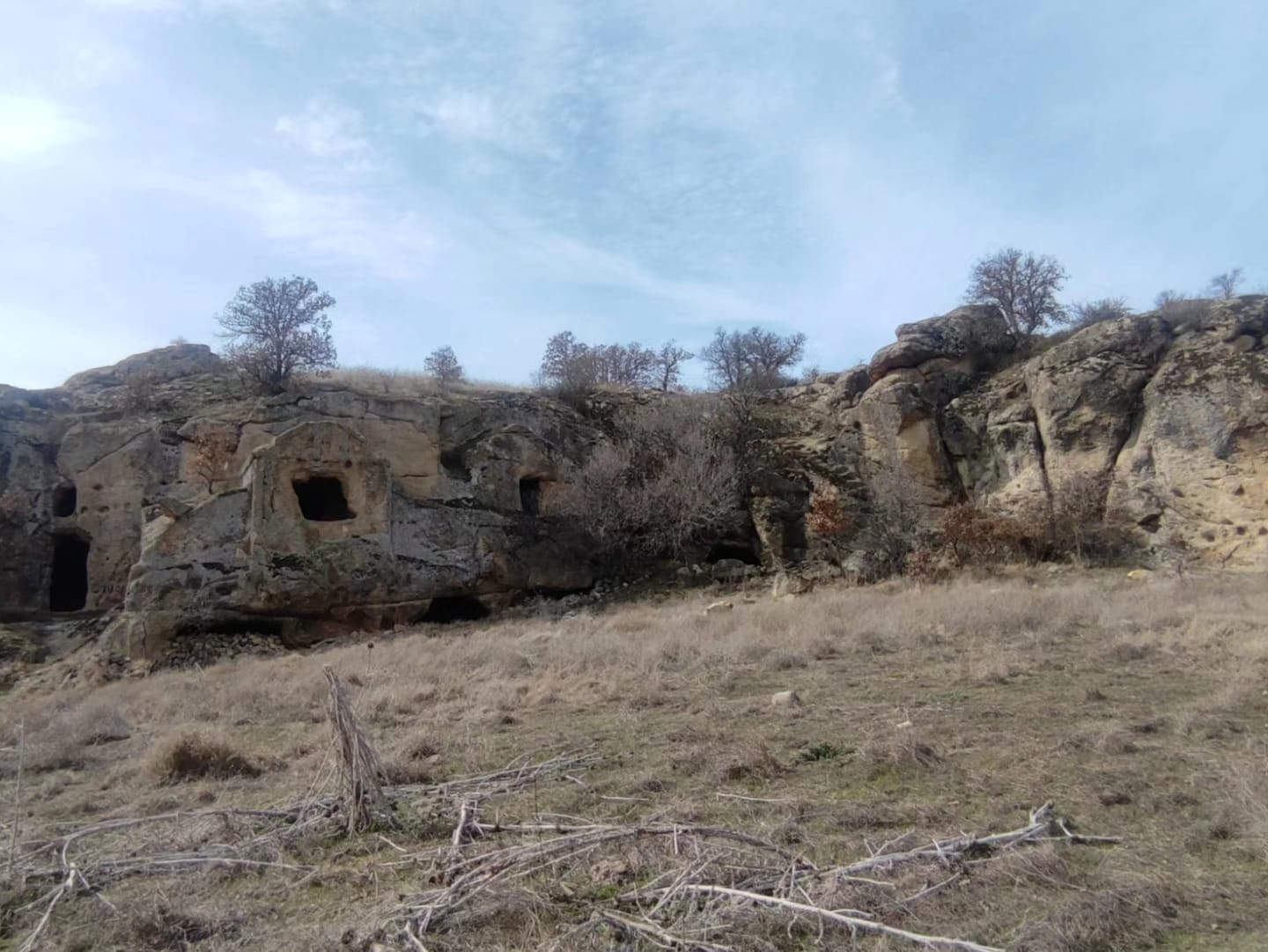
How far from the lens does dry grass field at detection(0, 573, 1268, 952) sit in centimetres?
346

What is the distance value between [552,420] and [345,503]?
544 centimetres

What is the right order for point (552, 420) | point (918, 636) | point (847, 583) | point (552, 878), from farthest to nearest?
point (552, 420), point (847, 583), point (918, 636), point (552, 878)

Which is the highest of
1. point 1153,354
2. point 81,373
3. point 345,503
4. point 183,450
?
point 81,373

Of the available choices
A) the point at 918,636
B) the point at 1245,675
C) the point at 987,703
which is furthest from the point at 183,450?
the point at 1245,675

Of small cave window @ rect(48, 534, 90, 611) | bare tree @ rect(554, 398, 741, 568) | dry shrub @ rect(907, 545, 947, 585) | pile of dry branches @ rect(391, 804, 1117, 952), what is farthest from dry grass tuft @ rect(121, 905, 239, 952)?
small cave window @ rect(48, 534, 90, 611)

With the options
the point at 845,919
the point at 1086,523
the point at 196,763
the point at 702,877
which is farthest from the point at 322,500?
the point at 845,919

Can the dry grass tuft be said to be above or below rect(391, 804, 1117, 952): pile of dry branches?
below

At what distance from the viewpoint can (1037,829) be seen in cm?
410

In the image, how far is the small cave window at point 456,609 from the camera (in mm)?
18375

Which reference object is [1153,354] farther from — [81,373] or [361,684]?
[81,373]

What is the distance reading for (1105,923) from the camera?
324 centimetres

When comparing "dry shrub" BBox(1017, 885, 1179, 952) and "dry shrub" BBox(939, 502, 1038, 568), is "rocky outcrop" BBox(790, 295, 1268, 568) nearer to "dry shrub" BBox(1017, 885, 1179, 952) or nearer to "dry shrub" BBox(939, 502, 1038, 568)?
"dry shrub" BBox(939, 502, 1038, 568)

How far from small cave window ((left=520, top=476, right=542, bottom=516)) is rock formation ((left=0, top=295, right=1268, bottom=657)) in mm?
86

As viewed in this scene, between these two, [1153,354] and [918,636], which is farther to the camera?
[1153,354]
